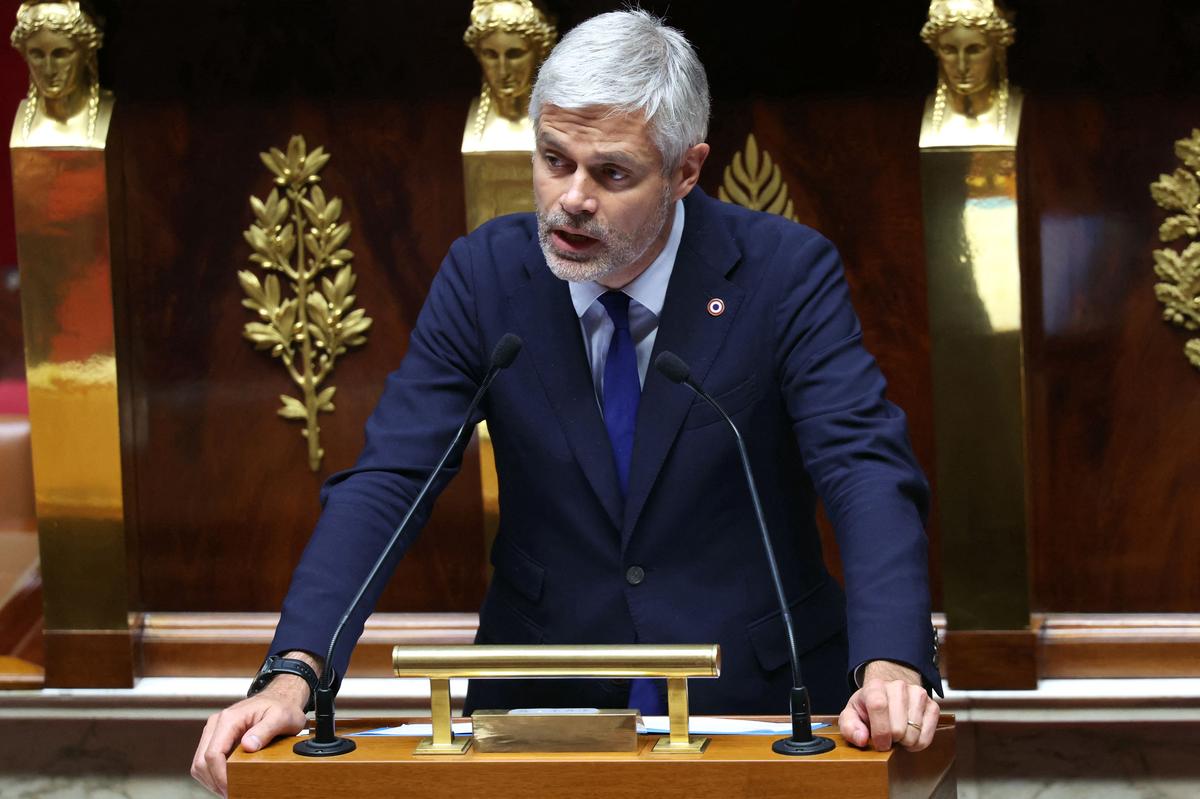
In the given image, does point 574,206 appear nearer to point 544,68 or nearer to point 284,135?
point 544,68

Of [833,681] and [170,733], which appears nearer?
[833,681]

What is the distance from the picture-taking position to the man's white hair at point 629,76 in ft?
6.61

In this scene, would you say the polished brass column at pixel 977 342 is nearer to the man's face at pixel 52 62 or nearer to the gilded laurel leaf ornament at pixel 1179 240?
the gilded laurel leaf ornament at pixel 1179 240

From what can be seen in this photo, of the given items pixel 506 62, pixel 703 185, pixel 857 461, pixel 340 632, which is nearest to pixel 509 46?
pixel 506 62

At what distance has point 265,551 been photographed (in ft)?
12.0

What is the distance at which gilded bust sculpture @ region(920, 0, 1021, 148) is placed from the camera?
3.17 metres

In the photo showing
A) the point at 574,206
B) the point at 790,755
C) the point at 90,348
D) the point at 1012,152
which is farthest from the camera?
the point at 90,348

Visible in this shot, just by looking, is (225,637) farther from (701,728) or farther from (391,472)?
(701,728)

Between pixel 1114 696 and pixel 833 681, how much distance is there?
4.52ft

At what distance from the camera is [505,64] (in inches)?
129

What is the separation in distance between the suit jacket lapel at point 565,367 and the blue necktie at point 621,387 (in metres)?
0.02

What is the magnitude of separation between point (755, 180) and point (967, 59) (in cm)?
49

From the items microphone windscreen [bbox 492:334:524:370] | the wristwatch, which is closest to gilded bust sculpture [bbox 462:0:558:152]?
microphone windscreen [bbox 492:334:524:370]

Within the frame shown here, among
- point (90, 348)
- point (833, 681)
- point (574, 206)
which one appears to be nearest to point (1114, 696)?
point (833, 681)
